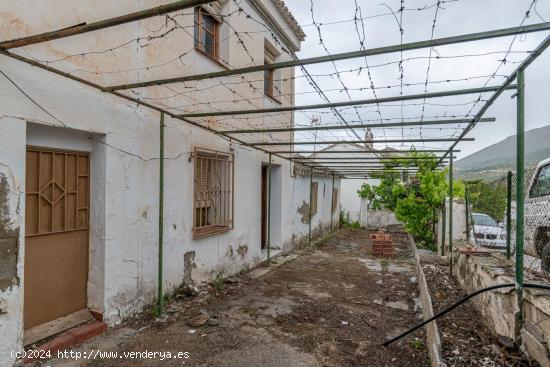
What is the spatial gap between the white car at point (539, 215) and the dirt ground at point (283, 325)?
1.86 metres

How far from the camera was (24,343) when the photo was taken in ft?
10.4

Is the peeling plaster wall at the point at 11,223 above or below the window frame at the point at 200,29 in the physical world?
below

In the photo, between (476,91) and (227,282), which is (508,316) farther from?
(227,282)

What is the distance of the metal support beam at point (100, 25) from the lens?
6.70ft

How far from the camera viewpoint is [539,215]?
5109 mm

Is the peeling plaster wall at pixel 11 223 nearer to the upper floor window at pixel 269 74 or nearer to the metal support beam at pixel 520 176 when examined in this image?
the metal support beam at pixel 520 176

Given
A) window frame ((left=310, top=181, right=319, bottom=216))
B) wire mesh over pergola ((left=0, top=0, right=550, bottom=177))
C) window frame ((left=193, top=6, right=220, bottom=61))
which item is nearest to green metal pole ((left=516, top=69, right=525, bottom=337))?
wire mesh over pergola ((left=0, top=0, right=550, bottom=177))

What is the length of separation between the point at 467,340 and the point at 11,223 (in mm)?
4556

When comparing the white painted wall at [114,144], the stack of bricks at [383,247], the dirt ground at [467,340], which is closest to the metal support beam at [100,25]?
the white painted wall at [114,144]

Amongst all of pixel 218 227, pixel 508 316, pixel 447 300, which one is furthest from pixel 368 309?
pixel 218 227

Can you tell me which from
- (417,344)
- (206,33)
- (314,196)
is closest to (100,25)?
(206,33)

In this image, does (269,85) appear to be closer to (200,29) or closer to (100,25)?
(200,29)

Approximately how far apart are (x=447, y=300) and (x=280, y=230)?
15.4 feet

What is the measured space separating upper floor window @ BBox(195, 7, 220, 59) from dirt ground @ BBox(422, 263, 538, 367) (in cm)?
519
